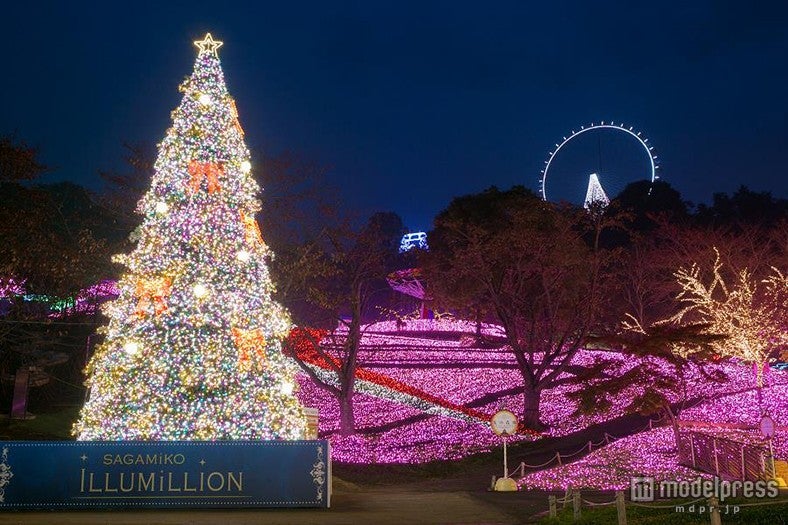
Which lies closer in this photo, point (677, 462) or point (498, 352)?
point (677, 462)

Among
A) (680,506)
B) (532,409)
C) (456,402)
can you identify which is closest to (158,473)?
(680,506)

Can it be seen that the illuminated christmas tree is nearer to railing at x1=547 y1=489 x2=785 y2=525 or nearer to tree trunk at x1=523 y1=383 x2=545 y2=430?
railing at x1=547 y1=489 x2=785 y2=525

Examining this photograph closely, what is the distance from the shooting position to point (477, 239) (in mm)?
33469

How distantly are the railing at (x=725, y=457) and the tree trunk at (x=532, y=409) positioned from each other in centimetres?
771

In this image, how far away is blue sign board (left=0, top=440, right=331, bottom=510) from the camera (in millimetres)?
14398

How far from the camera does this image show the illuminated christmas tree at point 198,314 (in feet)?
56.9

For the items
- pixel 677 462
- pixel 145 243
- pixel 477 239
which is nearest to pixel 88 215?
pixel 477 239

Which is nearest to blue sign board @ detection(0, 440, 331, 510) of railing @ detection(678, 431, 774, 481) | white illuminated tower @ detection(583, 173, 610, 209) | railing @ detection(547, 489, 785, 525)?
railing @ detection(547, 489, 785, 525)

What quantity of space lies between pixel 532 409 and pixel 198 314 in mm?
18104

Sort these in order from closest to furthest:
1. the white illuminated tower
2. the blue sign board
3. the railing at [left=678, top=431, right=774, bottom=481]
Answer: the blue sign board
the railing at [left=678, top=431, right=774, bottom=481]
the white illuminated tower

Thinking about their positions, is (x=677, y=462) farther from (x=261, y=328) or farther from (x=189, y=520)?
(x=189, y=520)

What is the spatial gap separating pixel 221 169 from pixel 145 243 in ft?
7.92

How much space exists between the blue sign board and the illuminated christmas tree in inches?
99.9

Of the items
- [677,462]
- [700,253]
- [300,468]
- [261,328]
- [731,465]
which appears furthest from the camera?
[700,253]
